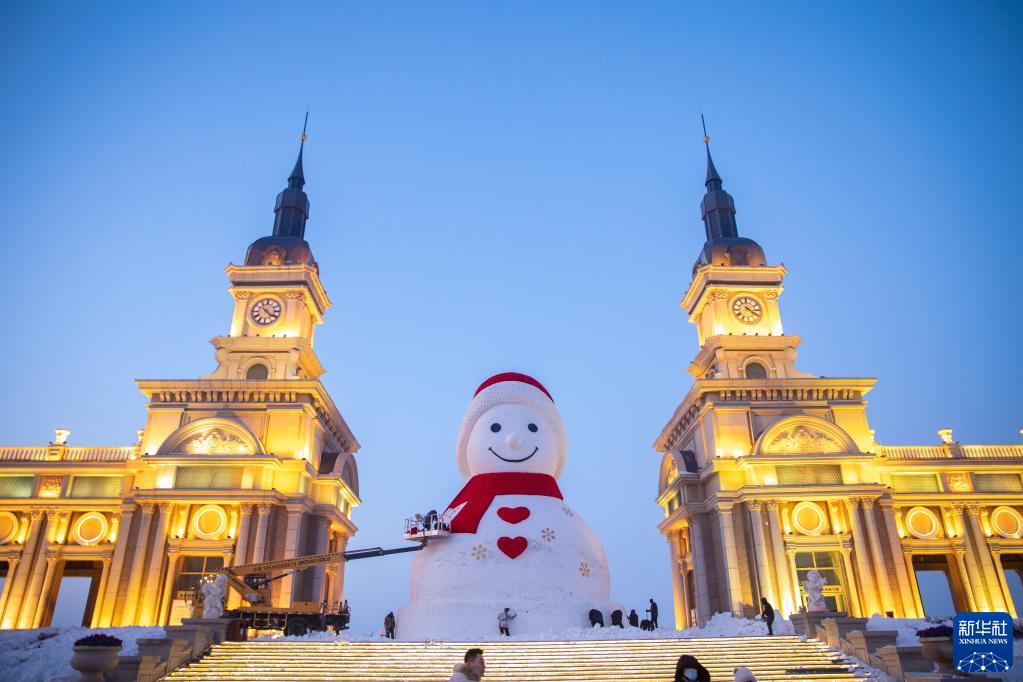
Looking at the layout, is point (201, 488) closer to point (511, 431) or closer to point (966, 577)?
point (511, 431)

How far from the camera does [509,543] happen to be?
20.0 meters

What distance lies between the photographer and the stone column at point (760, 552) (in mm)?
30531

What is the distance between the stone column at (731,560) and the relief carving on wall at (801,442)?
3694 mm

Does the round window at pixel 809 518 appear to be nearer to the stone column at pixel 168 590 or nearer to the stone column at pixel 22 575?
the stone column at pixel 168 590

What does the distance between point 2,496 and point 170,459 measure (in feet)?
34.4

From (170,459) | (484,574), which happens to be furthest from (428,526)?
(170,459)

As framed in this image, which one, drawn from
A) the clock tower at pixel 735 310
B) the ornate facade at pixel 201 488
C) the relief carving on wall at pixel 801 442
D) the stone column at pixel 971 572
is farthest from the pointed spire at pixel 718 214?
the ornate facade at pixel 201 488

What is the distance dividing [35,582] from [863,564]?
121 feet

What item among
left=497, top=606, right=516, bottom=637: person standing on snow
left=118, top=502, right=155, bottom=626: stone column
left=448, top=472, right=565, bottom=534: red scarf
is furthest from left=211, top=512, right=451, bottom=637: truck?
left=118, top=502, right=155, bottom=626: stone column

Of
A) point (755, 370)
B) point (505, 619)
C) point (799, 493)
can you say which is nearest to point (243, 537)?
point (505, 619)

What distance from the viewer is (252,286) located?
1510 inches

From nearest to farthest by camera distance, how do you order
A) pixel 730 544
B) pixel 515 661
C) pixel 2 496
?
1. pixel 515 661
2. pixel 730 544
3. pixel 2 496

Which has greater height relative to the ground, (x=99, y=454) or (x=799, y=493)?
(x=99, y=454)

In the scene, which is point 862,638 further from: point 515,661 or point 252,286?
point 252,286
